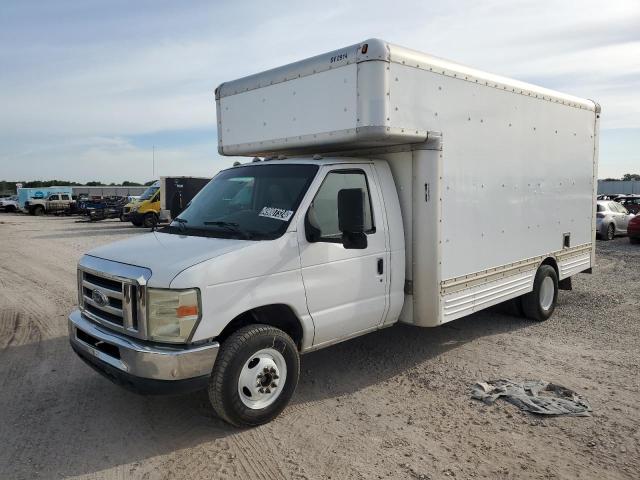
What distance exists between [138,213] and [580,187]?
891 inches

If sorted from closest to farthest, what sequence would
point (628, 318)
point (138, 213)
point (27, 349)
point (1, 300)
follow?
point (27, 349) < point (628, 318) < point (1, 300) < point (138, 213)

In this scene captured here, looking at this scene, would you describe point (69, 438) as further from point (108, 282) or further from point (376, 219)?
point (376, 219)

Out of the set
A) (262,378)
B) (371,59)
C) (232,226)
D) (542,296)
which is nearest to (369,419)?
(262,378)

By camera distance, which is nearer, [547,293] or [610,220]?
[547,293]

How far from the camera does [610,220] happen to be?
709 inches

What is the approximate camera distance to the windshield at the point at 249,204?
14.7 feet

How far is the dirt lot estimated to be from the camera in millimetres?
3697

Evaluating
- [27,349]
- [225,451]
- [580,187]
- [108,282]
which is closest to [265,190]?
[108,282]

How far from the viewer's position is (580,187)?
787 centimetres

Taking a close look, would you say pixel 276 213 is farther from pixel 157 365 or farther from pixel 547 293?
pixel 547 293

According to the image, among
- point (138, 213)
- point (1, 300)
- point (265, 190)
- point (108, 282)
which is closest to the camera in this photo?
point (108, 282)

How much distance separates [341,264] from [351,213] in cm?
62

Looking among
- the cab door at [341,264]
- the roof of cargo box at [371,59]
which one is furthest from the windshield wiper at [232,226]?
the roof of cargo box at [371,59]

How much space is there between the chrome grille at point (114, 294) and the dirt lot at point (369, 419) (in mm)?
917
